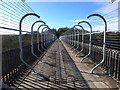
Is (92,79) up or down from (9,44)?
down

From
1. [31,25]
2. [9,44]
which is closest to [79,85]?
[9,44]

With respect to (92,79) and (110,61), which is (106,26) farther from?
(92,79)

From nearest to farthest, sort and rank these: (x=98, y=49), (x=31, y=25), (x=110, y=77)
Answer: (x=110, y=77)
(x=98, y=49)
(x=31, y=25)

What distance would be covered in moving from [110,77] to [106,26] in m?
1.92

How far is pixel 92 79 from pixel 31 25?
6189 mm

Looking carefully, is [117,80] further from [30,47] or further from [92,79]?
[30,47]

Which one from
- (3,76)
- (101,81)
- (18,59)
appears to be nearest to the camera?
(3,76)

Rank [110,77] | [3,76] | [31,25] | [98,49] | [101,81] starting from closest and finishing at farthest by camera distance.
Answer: [3,76] < [101,81] < [110,77] < [98,49] < [31,25]

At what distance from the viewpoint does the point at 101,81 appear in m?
6.77

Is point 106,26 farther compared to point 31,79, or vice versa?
point 106,26

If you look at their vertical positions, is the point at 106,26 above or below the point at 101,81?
above

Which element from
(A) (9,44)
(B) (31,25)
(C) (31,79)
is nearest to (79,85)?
(C) (31,79)

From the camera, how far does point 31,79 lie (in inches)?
276

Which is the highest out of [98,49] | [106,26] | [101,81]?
[106,26]
